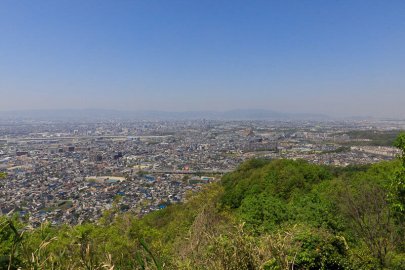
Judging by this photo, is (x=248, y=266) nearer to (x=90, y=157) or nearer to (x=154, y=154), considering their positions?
(x=90, y=157)

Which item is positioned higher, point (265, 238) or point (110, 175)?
point (265, 238)

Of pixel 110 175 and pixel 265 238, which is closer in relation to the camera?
pixel 265 238

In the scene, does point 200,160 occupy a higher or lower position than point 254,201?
lower

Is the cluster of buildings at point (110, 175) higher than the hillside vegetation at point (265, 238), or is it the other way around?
the hillside vegetation at point (265, 238)

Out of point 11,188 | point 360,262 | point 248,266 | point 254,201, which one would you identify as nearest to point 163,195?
point 11,188

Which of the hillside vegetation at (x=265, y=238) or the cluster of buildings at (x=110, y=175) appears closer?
the hillside vegetation at (x=265, y=238)

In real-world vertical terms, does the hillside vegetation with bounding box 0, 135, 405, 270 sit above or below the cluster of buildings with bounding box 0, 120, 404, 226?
above

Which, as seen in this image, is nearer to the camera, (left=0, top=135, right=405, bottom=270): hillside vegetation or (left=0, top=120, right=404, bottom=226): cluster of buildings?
(left=0, top=135, right=405, bottom=270): hillside vegetation

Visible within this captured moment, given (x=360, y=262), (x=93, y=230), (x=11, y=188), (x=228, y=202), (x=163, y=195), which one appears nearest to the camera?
(x=360, y=262)

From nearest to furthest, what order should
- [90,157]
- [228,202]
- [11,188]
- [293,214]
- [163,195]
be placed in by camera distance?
[293,214]
[228,202]
[11,188]
[163,195]
[90,157]

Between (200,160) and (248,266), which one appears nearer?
(248,266)

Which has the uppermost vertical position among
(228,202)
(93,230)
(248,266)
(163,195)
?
(248,266)
